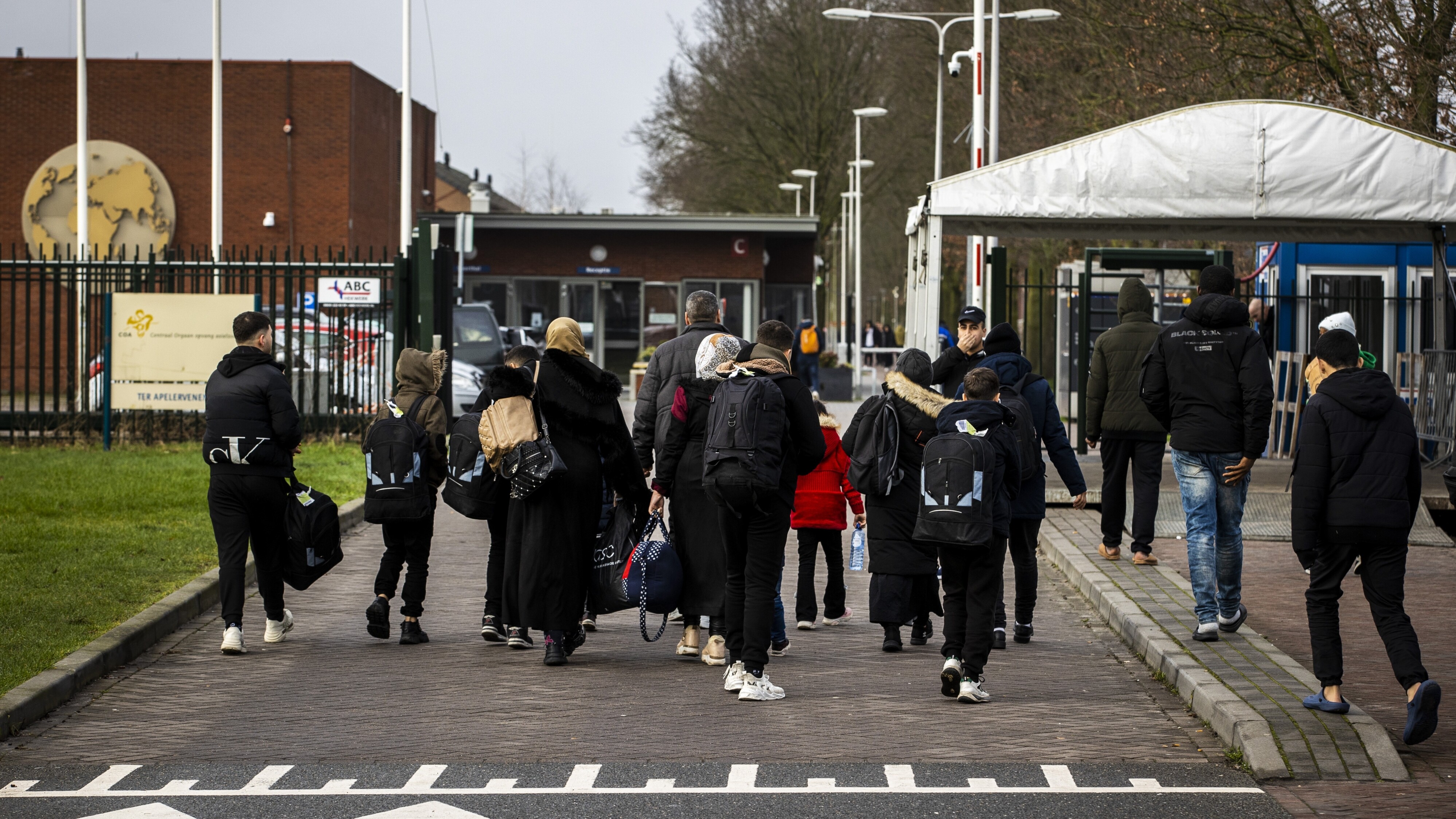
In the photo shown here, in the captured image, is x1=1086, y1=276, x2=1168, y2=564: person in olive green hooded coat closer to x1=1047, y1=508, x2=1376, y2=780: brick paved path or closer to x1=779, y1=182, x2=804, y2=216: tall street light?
x1=1047, y1=508, x2=1376, y2=780: brick paved path

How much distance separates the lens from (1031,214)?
527 inches

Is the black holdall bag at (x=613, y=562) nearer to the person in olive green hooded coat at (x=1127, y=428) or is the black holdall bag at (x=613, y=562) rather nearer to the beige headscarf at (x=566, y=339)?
the beige headscarf at (x=566, y=339)

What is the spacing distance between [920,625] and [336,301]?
11.3m

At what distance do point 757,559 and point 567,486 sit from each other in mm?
1195

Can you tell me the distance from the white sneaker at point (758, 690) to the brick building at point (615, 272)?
31421mm

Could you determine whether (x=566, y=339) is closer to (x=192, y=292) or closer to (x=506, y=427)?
(x=506, y=427)

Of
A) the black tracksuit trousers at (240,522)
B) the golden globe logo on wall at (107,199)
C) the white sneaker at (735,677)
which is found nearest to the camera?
the white sneaker at (735,677)

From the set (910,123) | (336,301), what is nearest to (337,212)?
(910,123)

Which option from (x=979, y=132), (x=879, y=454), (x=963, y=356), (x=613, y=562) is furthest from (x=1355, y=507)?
(x=979, y=132)

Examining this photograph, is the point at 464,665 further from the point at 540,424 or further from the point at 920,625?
the point at 920,625

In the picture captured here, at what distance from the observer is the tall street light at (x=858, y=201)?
120 ft

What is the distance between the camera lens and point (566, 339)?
26.0ft

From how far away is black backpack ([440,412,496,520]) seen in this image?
26.8 feet

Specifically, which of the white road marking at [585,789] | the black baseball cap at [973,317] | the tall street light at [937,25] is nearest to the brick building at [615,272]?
the tall street light at [937,25]
